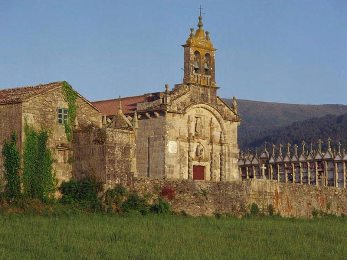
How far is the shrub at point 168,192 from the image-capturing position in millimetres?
50281

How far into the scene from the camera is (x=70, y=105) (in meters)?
51.1

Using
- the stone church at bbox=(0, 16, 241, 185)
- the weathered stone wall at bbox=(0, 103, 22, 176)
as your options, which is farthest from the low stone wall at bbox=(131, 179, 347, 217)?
the weathered stone wall at bbox=(0, 103, 22, 176)

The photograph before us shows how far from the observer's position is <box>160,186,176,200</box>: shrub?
5028 centimetres

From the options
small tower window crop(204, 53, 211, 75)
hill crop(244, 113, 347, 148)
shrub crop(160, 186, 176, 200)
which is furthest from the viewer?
hill crop(244, 113, 347, 148)

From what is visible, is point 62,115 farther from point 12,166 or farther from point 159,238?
point 159,238

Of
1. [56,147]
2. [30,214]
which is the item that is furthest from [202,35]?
[30,214]

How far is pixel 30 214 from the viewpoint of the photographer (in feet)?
150

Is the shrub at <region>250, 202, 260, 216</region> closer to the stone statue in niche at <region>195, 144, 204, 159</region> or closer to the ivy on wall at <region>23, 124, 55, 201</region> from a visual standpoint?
the stone statue in niche at <region>195, 144, 204, 159</region>

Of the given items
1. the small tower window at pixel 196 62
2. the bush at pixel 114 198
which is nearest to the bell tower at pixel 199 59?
the small tower window at pixel 196 62

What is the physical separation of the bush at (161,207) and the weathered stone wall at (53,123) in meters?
5.09

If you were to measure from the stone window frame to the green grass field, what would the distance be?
22.1 feet

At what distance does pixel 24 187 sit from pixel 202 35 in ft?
75.3

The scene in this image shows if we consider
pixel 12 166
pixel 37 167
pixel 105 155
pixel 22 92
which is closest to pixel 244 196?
pixel 105 155

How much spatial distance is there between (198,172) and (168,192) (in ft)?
46.8
